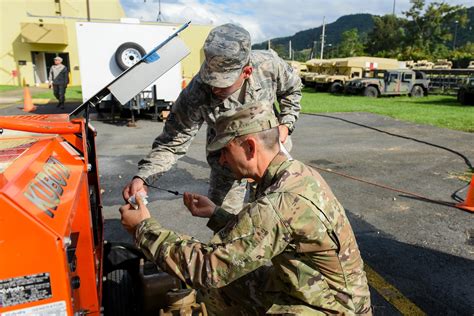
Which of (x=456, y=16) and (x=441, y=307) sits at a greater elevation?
(x=456, y=16)

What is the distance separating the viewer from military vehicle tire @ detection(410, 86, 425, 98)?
69.6 feet

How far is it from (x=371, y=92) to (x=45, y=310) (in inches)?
847

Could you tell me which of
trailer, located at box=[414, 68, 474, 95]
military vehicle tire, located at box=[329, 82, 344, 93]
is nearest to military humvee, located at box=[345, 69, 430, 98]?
military vehicle tire, located at box=[329, 82, 344, 93]

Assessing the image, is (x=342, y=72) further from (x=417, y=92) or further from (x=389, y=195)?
(x=389, y=195)

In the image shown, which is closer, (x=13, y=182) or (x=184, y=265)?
(x=13, y=182)

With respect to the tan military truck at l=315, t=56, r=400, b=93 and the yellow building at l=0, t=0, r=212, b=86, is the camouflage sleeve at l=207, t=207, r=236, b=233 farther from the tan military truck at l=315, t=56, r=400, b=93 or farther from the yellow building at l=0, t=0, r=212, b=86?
the yellow building at l=0, t=0, r=212, b=86

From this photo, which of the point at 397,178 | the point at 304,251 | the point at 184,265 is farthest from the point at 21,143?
the point at 397,178

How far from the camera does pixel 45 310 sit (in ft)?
3.93

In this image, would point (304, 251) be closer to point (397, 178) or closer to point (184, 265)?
point (184, 265)

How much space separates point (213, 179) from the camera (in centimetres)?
297

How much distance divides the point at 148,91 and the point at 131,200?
9519mm

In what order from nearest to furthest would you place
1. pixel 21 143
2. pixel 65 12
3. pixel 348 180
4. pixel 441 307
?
pixel 21 143
pixel 441 307
pixel 348 180
pixel 65 12

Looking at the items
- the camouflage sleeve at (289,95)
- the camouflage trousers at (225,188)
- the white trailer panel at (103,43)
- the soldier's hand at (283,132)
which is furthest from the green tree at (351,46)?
the camouflage trousers at (225,188)

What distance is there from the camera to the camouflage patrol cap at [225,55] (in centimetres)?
227
